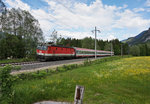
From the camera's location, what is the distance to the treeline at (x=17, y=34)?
26595 millimetres

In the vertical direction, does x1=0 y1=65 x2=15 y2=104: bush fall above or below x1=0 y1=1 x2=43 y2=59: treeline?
below

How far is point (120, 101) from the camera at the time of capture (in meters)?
4.68

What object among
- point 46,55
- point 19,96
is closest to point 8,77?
point 19,96

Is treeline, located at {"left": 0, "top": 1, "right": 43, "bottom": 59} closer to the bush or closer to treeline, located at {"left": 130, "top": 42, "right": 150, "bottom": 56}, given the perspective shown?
the bush

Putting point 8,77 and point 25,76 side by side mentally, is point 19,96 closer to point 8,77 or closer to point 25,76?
point 8,77

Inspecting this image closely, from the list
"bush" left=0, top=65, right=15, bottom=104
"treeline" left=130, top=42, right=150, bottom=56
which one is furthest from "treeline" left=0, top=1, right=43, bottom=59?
"treeline" left=130, top=42, right=150, bottom=56

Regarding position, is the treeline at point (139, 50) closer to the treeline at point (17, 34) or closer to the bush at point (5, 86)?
the treeline at point (17, 34)

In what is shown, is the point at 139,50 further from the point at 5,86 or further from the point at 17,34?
the point at 5,86

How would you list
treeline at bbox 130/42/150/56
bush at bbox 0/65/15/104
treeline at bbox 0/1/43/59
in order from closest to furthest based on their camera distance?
bush at bbox 0/65/15/104 → treeline at bbox 0/1/43/59 → treeline at bbox 130/42/150/56

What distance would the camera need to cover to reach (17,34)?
33.6m

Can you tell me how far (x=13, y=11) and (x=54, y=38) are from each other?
16.2 meters

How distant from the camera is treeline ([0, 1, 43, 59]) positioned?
1047 inches

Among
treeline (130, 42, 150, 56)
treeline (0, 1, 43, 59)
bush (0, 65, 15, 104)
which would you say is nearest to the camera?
bush (0, 65, 15, 104)

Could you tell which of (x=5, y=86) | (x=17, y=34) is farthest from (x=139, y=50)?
(x=5, y=86)
